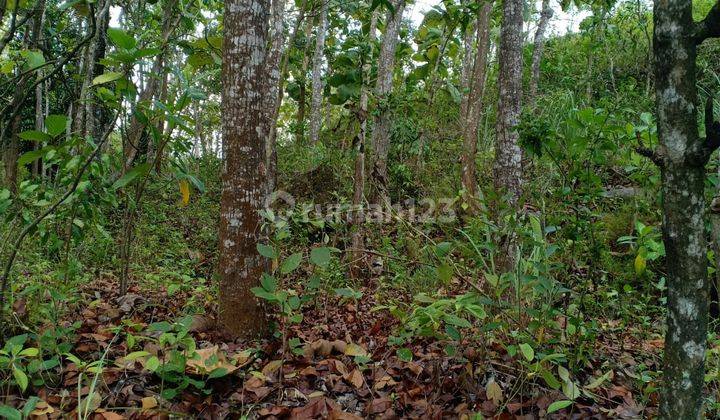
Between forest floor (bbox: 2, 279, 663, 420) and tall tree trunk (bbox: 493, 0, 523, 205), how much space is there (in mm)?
1576

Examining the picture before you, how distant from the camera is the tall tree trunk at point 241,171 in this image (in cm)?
273

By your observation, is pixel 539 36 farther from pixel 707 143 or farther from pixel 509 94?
pixel 707 143

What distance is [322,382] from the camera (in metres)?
2.39

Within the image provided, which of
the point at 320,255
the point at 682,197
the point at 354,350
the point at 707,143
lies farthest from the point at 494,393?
the point at 707,143

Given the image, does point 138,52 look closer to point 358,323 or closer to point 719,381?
point 358,323

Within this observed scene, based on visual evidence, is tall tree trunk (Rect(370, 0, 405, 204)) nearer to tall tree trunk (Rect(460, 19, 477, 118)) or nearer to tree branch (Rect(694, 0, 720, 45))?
tall tree trunk (Rect(460, 19, 477, 118))

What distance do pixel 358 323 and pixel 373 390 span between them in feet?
3.46

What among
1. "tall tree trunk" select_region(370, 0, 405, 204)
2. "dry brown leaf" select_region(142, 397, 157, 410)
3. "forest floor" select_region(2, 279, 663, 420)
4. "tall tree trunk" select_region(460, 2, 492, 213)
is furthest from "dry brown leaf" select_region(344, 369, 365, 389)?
"tall tree trunk" select_region(460, 2, 492, 213)

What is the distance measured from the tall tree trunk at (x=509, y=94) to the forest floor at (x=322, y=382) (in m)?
1.58

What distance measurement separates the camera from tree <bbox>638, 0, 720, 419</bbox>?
1324mm

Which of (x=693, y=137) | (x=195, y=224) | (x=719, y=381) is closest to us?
(x=693, y=137)

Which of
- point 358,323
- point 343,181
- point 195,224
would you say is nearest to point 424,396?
point 358,323

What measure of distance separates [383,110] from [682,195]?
13.9ft

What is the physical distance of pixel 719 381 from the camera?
7.04 feet
